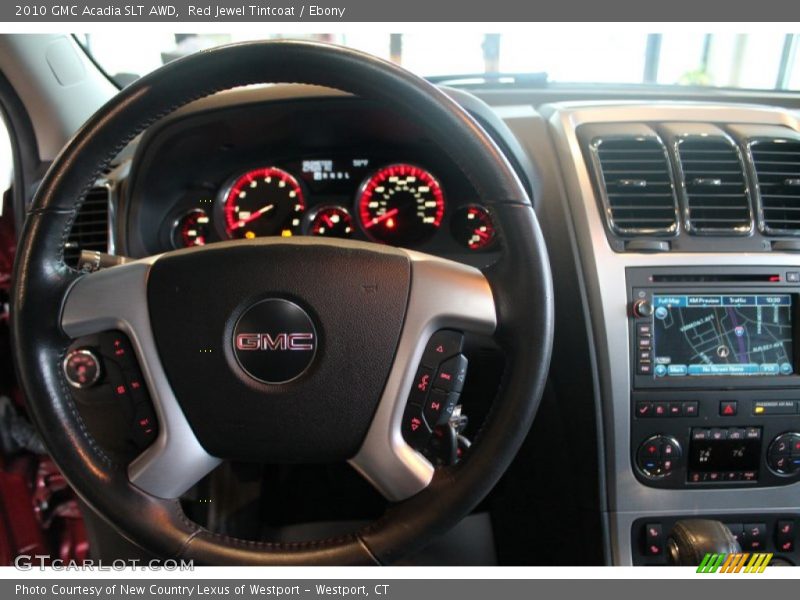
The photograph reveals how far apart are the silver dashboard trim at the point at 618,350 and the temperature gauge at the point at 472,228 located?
211 millimetres

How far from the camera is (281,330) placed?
→ 3.05ft

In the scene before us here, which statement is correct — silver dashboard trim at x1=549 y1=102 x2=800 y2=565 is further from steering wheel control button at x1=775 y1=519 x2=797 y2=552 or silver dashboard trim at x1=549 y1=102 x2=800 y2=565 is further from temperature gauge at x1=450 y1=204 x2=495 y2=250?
temperature gauge at x1=450 y1=204 x2=495 y2=250

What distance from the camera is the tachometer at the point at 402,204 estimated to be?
1.51m

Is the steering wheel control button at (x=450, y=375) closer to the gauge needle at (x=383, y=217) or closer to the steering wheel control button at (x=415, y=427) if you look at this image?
the steering wheel control button at (x=415, y=427)

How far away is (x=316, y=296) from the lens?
929mm

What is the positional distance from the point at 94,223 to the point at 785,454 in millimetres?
1553

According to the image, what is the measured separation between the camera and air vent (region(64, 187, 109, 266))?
57.4 inches

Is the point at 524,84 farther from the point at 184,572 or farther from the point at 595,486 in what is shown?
the point at 184,572

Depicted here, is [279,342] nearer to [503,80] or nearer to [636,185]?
[636,185]

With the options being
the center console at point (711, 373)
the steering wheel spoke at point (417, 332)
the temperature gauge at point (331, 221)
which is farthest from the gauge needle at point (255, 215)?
the center console at point (711, 373)

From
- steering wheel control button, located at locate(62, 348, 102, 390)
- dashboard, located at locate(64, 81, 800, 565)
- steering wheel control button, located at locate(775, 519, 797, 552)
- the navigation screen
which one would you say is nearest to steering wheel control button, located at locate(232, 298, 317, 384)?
steering wheel control button, located at locate(62, 348, 102, 390)

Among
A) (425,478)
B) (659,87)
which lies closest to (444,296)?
(425,478)

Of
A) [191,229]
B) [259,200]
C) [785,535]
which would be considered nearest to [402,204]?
[259,200]

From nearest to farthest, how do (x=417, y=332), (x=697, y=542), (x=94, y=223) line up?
1. (x=417, y=332)
2. (x=697, y=542)
3. (x=94, y=223)
